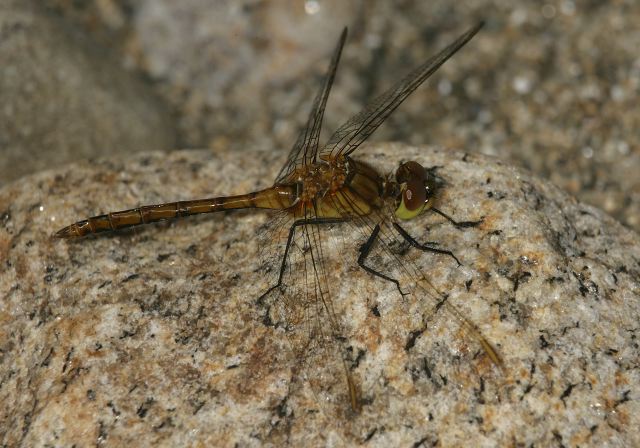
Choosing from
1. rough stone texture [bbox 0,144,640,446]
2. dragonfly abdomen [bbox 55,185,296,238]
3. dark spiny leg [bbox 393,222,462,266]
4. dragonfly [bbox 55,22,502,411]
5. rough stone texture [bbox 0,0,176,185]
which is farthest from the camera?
rough stone texture [bbox 0,0,176,185]

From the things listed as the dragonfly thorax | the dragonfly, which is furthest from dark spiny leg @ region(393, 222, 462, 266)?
the dragonfly thorax

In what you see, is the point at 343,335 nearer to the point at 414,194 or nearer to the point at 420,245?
the point at 420,245

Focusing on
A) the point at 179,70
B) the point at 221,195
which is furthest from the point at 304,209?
the point at 179,70

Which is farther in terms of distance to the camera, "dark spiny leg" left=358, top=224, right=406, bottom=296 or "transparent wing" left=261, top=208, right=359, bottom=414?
"dark spiny leg" left=358, top=224, right=406, bottom=296

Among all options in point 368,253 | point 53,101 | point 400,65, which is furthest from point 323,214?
point 400,65

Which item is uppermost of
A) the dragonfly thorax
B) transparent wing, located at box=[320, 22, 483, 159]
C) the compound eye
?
transparent wing, located at box=[320, 22, 483, 159]

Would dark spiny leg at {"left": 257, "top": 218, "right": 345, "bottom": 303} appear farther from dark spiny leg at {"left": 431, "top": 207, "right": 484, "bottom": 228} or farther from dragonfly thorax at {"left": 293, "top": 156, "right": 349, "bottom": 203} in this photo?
dark spiny leg at {"left": 431, "top": 207, "right": 484, "bottom": 228}
